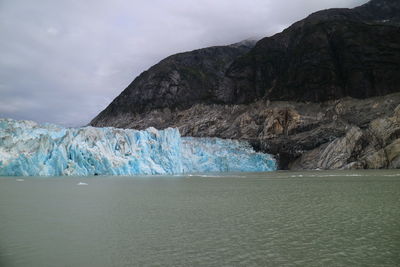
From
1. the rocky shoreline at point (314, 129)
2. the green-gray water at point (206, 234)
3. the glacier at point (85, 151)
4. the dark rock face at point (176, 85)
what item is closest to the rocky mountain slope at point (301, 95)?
the rocky shoreline at point (314, 129)

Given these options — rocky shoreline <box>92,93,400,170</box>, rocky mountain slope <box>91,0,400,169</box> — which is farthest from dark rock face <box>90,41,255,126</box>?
rocky shoreline <box>92,93,400,170</box>

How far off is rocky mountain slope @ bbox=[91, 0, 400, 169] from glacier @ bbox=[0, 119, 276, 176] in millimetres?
24074

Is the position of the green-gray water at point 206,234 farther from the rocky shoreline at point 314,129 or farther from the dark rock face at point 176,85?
the dark rock face at point 176,85

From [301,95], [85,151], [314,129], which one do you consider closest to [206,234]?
[85,151]

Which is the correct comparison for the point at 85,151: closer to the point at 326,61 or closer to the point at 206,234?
the point at 206,234

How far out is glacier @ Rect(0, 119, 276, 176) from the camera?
4522 cm

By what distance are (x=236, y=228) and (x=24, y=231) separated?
6.04 m

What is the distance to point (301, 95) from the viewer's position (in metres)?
84.0

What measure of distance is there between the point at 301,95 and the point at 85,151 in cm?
5443

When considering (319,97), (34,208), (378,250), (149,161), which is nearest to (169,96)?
(319,97)

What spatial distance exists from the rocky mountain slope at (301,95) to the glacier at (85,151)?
79.0 feet

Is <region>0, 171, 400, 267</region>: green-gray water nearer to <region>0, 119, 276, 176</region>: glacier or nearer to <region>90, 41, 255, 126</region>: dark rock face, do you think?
<region>0, 119, 276, 176</region>: glacier

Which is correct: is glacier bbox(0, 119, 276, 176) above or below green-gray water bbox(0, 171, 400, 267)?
above

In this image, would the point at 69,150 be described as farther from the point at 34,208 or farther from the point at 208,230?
the point at 208,230
